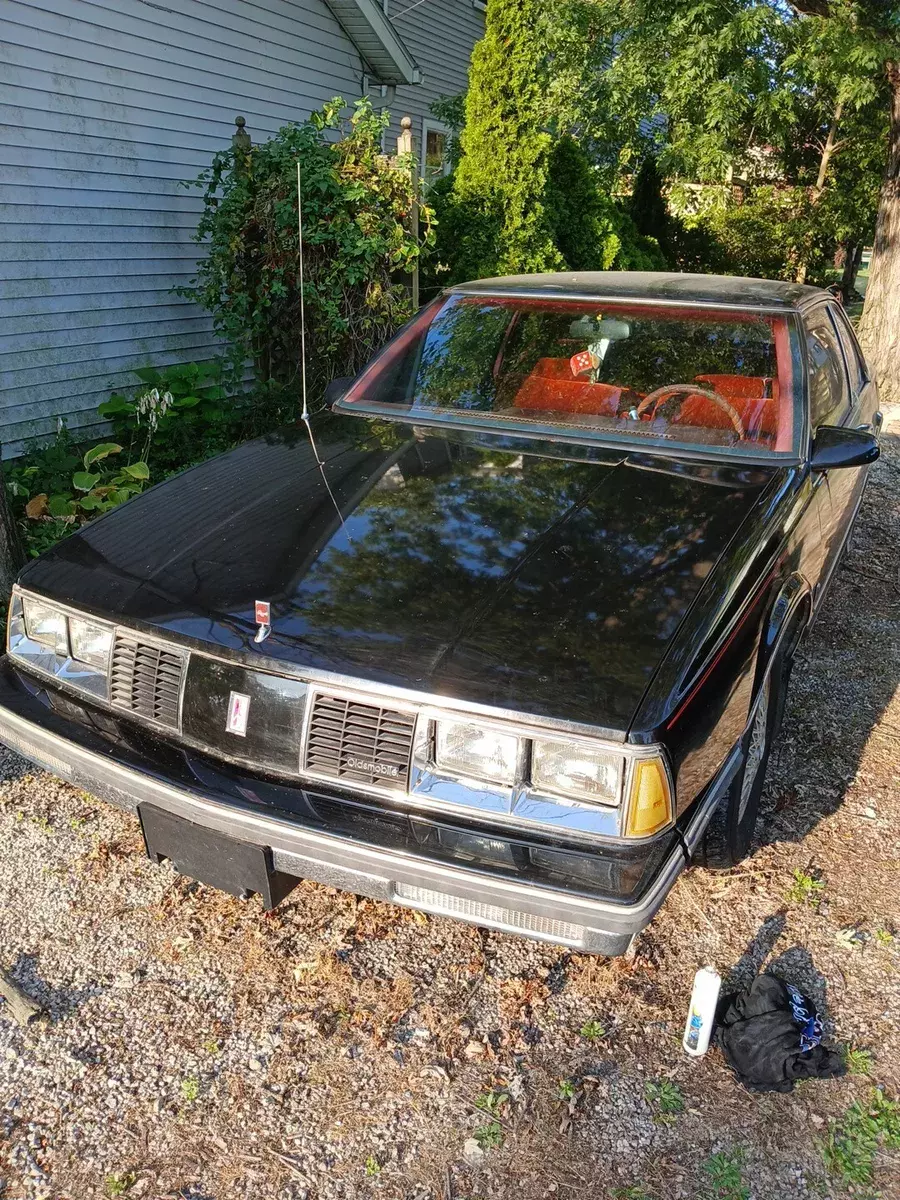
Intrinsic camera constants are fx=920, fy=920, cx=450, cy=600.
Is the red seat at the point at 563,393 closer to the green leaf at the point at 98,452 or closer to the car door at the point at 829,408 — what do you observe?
the car door at the point at 829,408

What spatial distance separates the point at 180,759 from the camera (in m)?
2.33

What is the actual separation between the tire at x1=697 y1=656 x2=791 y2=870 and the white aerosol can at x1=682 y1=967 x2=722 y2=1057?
611 millimetres

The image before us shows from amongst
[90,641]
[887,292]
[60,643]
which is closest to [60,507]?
[60,643]

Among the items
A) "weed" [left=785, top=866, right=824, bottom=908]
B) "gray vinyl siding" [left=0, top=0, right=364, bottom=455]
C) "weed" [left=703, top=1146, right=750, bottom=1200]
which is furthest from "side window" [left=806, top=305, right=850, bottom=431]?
"gray vinyl siding" [left=0, top=0, right=364, bottom=455]

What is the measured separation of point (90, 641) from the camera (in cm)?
250

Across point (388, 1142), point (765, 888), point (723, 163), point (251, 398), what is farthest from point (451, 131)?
point (388, 1142)

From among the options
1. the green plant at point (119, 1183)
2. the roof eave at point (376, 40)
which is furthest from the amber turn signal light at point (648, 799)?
the roof eave at point (376, 40)

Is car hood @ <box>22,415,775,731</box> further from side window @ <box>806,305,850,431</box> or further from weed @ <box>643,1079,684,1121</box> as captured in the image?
weed @ <box>643,1079,684,1121</box>

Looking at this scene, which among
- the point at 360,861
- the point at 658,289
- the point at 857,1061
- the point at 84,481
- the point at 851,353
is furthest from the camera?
the point at 84,481

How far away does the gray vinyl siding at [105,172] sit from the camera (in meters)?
6.21

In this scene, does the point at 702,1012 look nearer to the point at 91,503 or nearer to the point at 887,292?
the point at 91,503

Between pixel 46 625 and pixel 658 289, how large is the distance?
256cm

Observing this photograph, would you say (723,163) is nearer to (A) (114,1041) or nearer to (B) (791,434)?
(B) (791,434)

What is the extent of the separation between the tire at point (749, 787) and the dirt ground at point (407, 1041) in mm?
84
